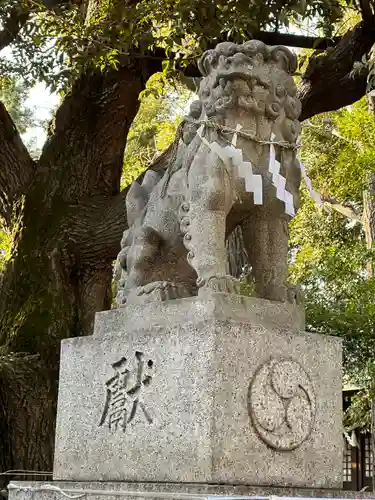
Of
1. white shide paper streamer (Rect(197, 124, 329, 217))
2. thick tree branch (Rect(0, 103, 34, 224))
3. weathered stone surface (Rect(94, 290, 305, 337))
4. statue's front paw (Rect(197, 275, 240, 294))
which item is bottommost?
weathered stone surface (Rect(94, 290, 305, 337))

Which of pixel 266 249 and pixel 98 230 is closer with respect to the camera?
pixel 266 249

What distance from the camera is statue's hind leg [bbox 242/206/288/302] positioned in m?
3.88

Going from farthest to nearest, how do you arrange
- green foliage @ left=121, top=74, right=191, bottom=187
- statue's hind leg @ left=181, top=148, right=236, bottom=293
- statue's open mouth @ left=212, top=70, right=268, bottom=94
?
green foliage @ left=121, top=74, right=191, bottom=187, statue's open mouth @ left=212, top=70, right=268, bottom=94, statue's hind leg @ left=181, top=148, right=236, bottom=293

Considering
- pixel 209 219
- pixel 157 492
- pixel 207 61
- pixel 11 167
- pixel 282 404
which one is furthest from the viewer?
pixel 11 167

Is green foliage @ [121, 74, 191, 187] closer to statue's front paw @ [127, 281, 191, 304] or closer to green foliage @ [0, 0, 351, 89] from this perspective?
green foliage @ [0, 0, 351, 89]

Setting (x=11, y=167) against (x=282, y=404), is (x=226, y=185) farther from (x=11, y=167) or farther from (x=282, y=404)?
(x=11, y=167)

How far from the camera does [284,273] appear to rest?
3928mm

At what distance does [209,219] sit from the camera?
12.2ft

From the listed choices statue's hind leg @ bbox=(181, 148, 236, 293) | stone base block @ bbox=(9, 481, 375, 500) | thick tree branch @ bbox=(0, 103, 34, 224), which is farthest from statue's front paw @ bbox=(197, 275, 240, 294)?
thick tree branch @ bbox=(0, 103, 34, 224)

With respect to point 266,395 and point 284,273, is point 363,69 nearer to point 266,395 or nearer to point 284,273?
point 284,273

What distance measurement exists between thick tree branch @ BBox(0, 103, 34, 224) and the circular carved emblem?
16.1 ft

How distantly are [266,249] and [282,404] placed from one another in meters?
0.78

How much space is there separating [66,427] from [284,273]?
1.28 meters

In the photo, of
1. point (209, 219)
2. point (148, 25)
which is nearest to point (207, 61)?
point (209, 219)
